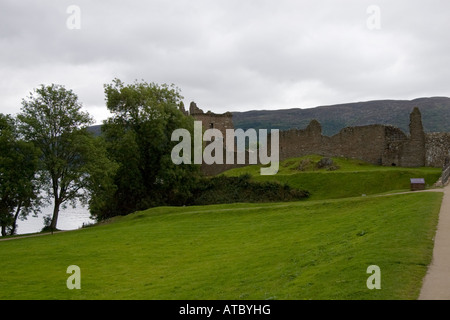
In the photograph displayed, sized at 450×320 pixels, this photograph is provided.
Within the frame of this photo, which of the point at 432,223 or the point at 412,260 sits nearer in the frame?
the point at 412,260

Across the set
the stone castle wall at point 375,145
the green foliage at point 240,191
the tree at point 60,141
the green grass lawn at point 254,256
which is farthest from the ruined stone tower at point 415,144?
the tree at point 60,141

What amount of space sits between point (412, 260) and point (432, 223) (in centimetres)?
507

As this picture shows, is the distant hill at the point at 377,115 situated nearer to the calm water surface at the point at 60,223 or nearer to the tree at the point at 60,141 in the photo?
the calm water surface at the point at 60,223

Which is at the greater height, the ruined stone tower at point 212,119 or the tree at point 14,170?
the ruined stone tower at point 212,119

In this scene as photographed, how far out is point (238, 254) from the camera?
Result: 18.4 m

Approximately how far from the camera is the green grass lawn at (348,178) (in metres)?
37.9

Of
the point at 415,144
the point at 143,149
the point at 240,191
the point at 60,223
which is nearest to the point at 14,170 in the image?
the point at 143,149

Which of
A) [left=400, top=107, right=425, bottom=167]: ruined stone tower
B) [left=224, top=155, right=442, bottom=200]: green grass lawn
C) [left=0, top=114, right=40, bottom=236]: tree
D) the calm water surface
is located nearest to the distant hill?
[left=400, top=107, right=425, bottom=167]: ruined stone tower

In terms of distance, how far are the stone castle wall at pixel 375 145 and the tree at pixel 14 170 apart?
87.5 feet

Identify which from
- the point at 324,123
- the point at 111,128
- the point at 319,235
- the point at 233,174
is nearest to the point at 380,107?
the point at 324,123
